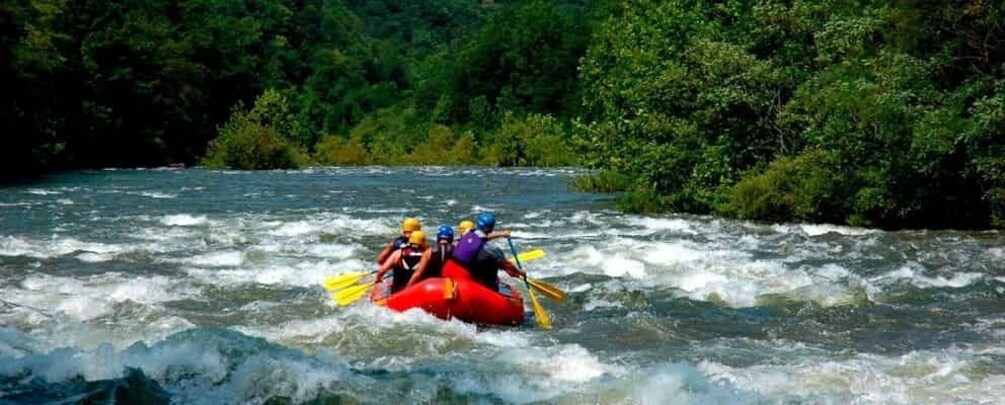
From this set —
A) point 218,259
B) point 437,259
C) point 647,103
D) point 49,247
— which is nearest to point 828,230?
point 647,103

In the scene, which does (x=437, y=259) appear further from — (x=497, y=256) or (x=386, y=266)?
(x=386, y=266)

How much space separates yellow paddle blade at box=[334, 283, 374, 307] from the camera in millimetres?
12883

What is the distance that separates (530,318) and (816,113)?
33.4 ft

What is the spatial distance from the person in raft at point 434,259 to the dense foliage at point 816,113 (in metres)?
9.10

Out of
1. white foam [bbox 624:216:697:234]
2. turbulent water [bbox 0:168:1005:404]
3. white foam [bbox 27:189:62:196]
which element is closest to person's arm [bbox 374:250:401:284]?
turbulent water [bbox 0:168:1005:404]

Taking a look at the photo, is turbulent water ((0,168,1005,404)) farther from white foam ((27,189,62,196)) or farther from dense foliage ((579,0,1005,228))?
white foam ((27,189,62,196))

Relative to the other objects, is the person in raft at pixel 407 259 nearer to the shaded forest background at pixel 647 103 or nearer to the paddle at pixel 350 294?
the paddle at pixel 350 294

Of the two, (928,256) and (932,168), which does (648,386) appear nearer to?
(928,256)

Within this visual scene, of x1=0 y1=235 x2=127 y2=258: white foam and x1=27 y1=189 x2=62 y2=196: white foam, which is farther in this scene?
x1=27 y1=189 x2=62 y2=196: white foam

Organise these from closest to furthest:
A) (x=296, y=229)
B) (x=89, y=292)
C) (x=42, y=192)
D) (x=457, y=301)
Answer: (x=457, y=301), (x=89, y=292), (x=296, y=229), (x=42, y=192)

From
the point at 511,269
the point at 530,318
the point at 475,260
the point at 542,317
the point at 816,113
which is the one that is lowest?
the point at 530,318

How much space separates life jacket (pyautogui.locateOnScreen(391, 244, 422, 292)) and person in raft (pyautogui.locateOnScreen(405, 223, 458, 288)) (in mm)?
313

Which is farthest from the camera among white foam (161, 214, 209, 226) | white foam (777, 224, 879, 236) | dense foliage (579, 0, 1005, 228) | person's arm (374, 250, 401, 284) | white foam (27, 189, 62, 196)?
white foam (27, 189, 62, 196)

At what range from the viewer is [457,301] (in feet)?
38.2
